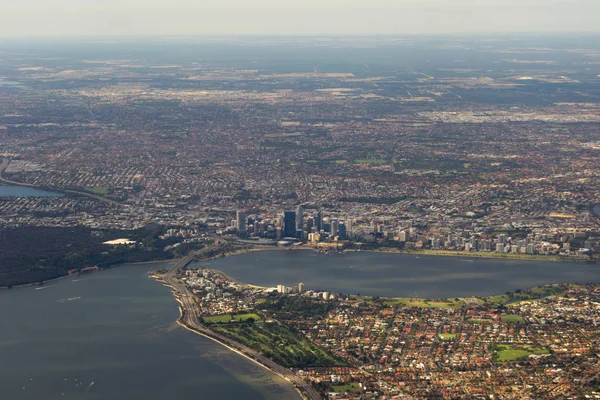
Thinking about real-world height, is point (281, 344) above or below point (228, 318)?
above

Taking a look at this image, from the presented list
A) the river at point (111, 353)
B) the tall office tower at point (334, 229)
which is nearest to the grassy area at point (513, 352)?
the river at point (111, 353)

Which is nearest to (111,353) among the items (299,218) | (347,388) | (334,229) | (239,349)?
(239,349)

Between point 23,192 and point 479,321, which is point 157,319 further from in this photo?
point 23,192

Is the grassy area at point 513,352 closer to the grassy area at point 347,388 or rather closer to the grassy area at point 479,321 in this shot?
the grassy area at point 479,321

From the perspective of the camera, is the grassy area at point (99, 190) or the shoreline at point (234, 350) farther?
the grassy area at point (99, 190)

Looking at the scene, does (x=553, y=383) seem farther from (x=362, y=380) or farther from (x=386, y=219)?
Answer: (x=386, y=219)

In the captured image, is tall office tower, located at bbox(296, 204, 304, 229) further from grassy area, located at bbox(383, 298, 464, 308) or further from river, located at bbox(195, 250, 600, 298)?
grassy area, located at bbox(383, 298, 464, 308)

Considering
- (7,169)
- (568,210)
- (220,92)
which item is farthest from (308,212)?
(220,92)
